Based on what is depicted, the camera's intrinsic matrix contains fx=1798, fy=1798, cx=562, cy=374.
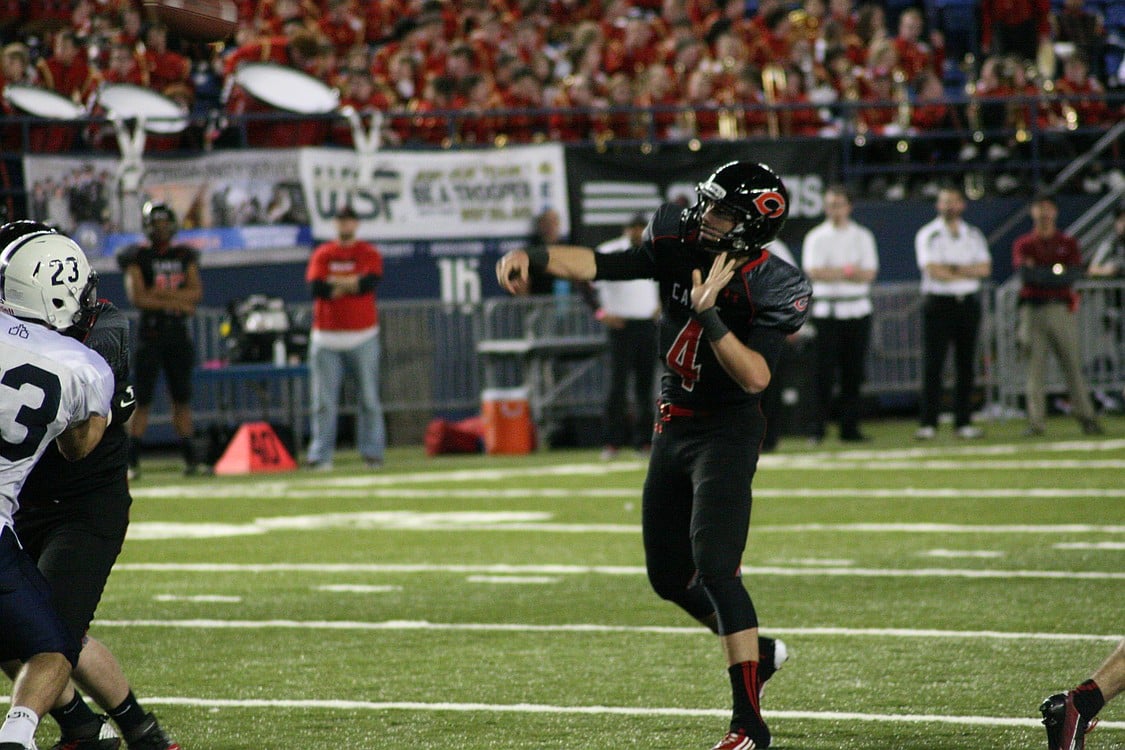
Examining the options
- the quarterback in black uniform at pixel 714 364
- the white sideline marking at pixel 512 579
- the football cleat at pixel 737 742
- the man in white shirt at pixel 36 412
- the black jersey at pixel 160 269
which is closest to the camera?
the man in white shirt at pixel 36 412

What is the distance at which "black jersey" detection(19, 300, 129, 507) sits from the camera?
513cm

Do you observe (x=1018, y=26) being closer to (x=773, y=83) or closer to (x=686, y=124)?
(x=773, y=83)

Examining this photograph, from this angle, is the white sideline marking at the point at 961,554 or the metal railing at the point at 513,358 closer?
the white sideline marking at the point at 961,554

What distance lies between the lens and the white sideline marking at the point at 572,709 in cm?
564

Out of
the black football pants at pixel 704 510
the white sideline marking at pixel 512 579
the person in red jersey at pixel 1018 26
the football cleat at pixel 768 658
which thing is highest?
the person in red jersey at pixel 1018 26

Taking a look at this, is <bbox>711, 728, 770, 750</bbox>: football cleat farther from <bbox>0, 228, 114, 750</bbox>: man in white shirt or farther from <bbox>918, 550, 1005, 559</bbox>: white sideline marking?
<bbox>918, 550, 1005, 559</bbox>: white sideline marking

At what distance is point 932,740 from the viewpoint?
17.7ft

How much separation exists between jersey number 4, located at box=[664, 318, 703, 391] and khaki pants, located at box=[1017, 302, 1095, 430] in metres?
10.3

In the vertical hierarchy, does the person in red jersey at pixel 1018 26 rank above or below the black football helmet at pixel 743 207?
above

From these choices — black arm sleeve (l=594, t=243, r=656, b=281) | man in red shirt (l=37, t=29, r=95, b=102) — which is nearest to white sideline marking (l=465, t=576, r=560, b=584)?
black arm sleeve (l=594, t=243, r=656, b=281)

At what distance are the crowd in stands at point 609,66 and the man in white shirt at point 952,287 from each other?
9.50 ft

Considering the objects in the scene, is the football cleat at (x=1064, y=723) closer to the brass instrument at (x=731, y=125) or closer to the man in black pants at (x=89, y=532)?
the man in black pants at (x=89, y=532)

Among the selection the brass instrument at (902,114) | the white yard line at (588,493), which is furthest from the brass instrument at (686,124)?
the white yard line at (588,493)

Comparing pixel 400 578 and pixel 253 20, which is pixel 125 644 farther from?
pixel 253 20
